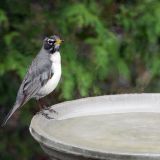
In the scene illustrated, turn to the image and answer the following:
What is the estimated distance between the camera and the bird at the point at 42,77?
6.02m

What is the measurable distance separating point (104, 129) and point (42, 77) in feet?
3.87

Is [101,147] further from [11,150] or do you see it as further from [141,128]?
[11,150]

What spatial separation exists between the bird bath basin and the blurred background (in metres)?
1.47

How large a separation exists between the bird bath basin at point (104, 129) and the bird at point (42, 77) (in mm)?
576

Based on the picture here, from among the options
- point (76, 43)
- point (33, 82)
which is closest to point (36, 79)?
point (33, 82)

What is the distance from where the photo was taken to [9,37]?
7.09m

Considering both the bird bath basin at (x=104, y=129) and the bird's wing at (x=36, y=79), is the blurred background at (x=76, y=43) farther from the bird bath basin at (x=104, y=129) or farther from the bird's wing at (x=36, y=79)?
the bird bath basin at (x=104, y=129)

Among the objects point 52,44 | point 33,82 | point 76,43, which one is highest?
point 52,44

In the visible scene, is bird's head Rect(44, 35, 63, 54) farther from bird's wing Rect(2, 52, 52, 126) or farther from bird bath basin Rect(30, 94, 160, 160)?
bird bath basin Rect(30, 94, 160, 160)

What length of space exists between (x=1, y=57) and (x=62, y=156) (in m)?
2.76

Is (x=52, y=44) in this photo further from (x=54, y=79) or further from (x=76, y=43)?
(x=76, y=43)

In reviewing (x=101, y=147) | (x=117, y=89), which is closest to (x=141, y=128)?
(x=101, y=147)

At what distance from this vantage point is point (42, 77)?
19.9 ft

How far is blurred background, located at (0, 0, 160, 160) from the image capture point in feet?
23.3
